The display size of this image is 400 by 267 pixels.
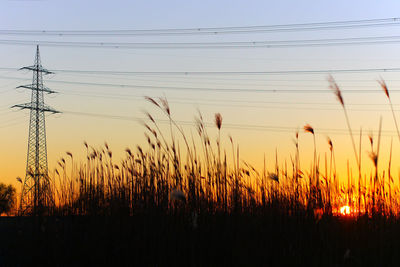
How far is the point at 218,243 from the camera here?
471 centimetres

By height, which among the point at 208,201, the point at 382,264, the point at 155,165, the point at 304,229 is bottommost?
the point at 382,264

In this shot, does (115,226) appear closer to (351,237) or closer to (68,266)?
(68,266)

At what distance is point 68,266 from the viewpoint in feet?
17.6

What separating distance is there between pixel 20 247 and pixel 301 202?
3348 mm

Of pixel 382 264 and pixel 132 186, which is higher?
pixel 132 186

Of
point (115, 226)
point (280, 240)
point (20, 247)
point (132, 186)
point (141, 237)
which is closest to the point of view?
point (280, 240)

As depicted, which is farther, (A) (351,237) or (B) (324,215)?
(B) (324,215)

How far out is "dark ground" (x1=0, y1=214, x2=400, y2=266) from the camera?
445 cm

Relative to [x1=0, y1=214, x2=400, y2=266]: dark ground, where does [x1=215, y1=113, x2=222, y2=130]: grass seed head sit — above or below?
above

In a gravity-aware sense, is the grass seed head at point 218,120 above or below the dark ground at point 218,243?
above

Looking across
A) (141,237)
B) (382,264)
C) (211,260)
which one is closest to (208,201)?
(141,237)

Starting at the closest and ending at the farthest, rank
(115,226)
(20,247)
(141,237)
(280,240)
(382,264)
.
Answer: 1. (382,264)
2. (280,240)
3. (141,237)
4. (115,226)
5. (20,247)

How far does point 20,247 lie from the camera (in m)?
6.31

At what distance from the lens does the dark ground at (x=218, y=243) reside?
14.6 ft
